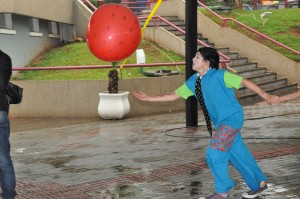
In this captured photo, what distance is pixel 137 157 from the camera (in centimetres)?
797

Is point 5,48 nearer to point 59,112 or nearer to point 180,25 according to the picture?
point 59,112

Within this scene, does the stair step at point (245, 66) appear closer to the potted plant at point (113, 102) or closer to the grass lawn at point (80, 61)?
the grass lawn at point (80, 61)

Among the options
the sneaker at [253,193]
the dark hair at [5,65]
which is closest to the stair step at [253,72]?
the sneaker at [253,193]

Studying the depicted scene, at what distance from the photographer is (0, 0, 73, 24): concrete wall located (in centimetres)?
1625

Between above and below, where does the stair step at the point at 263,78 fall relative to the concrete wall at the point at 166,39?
below

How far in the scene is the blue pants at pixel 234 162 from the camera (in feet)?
17.1

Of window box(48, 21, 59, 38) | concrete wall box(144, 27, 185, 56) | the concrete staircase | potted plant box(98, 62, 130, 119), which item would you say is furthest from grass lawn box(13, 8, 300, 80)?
potted plant box(98, 62, 130, 119)

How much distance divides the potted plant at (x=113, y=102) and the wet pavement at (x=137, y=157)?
0.29m

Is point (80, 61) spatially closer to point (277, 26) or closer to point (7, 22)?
point (7, 22)

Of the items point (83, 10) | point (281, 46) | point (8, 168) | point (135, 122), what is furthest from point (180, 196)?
point (83, 10)

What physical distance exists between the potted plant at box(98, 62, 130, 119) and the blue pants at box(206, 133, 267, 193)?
23.8 feet

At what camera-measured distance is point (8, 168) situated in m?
5.23

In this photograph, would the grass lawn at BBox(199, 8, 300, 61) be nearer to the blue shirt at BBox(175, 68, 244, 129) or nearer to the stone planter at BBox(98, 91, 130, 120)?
the stone planter at BBox(98, 91, 130, 120)

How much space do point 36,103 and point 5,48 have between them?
4.09 meters
